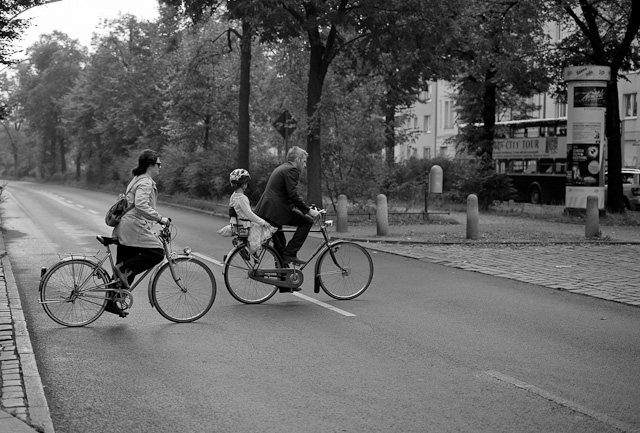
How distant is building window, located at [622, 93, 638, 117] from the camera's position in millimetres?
53162

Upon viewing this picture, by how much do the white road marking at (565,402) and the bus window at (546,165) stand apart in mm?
34451

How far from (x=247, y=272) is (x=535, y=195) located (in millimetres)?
32452

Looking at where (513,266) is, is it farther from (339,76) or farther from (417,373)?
Result: (339,76)

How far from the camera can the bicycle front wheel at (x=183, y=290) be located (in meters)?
8.99

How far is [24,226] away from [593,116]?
637 inches

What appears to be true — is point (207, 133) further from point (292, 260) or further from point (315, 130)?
point (292, 260)

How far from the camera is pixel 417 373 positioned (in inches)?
266

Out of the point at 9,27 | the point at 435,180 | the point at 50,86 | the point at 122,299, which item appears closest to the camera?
the point at 122,299

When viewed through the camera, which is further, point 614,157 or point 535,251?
point 614,157

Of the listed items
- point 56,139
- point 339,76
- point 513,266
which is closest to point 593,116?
point 339,76

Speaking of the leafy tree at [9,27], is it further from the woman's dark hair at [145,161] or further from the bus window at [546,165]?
the bus window at [546,165]

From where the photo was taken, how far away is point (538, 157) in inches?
1601

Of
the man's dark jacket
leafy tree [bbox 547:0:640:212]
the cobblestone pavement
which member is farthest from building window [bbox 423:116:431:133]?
the man's dark jacket

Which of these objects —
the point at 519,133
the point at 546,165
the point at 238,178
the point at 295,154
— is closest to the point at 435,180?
the point at 295,154
